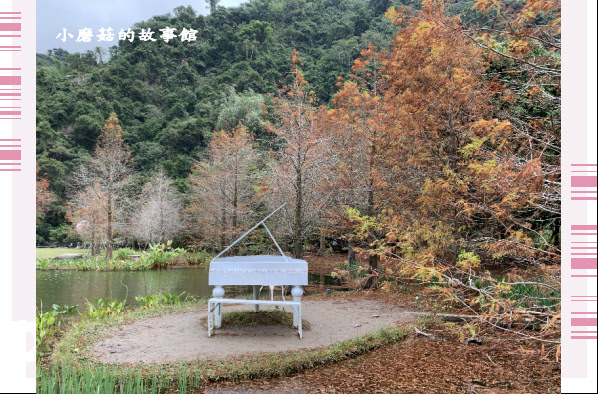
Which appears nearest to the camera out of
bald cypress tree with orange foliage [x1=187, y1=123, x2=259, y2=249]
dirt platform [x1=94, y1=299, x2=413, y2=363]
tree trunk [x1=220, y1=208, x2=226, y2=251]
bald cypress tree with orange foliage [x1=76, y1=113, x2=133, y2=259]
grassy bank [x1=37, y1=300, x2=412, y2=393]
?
grassy bank [x1=37, y1=300, x2=412, y2=393]

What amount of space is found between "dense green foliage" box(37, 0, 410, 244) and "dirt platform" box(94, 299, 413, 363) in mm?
16246

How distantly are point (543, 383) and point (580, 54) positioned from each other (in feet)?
8.43

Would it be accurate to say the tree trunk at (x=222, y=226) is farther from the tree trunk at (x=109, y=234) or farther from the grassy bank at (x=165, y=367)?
the grassy bank at (x=165, y=367)

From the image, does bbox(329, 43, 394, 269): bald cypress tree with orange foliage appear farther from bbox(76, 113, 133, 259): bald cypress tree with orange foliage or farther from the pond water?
bbox(76, 113, 133, 259): bald cypress tree with orange foliage

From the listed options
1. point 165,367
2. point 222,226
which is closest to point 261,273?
point 165,367

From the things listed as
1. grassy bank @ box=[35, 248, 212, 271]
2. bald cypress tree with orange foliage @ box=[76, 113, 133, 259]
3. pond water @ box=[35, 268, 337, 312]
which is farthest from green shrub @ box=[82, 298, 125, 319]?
bald cypress tree with orange foliage @ box=[76, 113, 133, 259]

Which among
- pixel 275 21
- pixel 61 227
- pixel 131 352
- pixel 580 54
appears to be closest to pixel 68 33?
pixel 131 352

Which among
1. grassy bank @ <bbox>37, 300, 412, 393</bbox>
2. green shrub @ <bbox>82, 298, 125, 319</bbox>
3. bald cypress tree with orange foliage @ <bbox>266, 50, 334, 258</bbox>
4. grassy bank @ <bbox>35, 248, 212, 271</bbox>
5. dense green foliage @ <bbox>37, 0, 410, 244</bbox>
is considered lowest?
grassy bank @ <bbox>35, 248, 212, 271</bbox>

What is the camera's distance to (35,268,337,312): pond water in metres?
7.96

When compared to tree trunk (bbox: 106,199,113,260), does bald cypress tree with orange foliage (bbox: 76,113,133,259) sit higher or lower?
higher

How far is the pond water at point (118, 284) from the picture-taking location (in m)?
7.96

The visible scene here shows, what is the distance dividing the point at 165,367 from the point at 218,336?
3.65 ft

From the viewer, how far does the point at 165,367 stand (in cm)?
331

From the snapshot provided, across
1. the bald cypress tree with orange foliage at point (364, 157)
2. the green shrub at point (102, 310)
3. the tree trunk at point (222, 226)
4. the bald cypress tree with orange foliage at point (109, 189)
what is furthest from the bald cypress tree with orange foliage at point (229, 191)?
the green shrub at point (102, 310)
